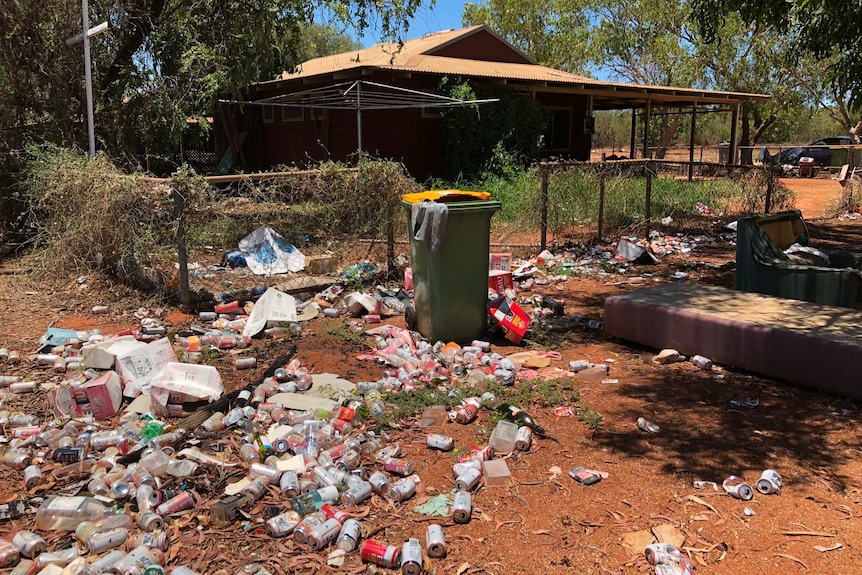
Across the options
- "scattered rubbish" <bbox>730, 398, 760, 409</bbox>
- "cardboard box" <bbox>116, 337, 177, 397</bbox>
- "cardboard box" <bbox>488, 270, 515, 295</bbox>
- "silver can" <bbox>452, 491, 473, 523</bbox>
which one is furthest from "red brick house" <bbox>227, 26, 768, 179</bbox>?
"silver can" <bbox>452, 491, 473, 523</bbox>

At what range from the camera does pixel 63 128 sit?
1020 cm

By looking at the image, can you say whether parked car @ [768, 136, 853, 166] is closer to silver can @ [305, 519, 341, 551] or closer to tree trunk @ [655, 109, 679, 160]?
tree trunk @ [655, 109, 679, 160]

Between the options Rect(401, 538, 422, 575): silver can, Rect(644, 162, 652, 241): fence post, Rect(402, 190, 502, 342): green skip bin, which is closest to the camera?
Rect(401, 538, 422, 575): silver can

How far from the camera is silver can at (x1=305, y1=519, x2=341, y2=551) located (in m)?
2.87

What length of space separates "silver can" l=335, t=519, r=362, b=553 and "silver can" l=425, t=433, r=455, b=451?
0.89 m

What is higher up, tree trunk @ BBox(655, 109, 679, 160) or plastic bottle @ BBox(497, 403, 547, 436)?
tree trunk @ BBox(655, 109, 679, 160)

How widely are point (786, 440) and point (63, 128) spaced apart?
413 inches

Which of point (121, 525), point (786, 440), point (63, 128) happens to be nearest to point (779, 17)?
point (786, 440)

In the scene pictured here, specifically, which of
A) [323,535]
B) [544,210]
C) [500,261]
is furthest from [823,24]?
[323,535]

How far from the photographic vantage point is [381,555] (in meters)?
2.75

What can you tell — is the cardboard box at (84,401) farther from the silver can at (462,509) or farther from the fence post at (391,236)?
the fence post at (391,236)

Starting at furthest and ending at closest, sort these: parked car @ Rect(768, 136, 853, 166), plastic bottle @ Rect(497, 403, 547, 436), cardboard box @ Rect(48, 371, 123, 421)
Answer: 1. parked car @ Rect(768, 136, 853, 166)
2. cardboard box @ Rect(48, 371, 123, 421)
3. plastic bottle @ Rect(497, 403, 547, 436)

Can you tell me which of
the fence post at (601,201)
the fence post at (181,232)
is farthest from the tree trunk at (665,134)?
the fence post at (181,232)

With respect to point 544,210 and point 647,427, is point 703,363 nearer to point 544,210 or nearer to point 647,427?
point 647,427
